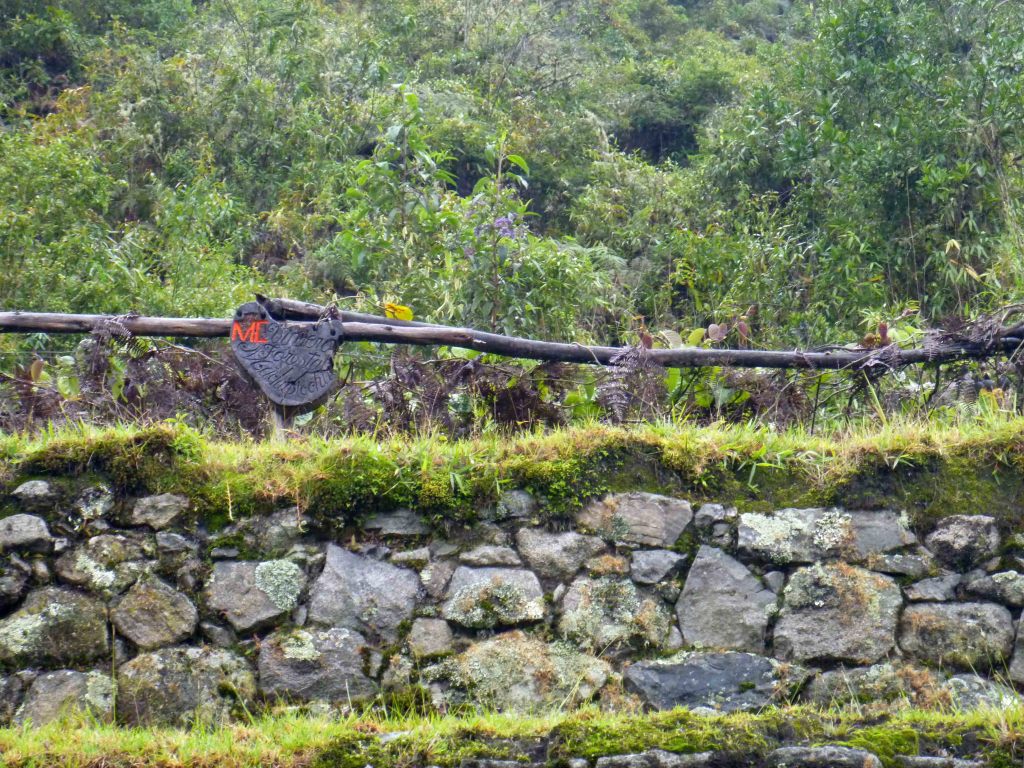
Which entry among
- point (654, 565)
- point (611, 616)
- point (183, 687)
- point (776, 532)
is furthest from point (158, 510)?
point (776, 532)

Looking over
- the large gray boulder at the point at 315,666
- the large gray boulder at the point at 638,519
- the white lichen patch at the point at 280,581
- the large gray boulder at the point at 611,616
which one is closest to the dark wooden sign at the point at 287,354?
the white lichen patch at the point at 280,581

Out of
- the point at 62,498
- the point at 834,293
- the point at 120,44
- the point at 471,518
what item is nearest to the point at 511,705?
the point at 471,518

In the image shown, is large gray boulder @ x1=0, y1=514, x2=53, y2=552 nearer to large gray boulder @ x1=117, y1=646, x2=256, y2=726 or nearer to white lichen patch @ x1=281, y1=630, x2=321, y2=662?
large gray boulder @ x1=117, y1=646, x2=256, y2=726

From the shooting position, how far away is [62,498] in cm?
444

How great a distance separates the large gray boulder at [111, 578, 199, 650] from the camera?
13.9 ft

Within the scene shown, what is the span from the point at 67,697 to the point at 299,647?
80cm

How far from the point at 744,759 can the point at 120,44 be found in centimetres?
1379

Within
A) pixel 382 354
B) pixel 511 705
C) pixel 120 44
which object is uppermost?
pixel 120 44

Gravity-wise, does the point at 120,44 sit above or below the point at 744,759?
above

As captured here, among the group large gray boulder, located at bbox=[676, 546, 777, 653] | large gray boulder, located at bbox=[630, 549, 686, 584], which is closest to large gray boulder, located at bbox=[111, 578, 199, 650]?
large gray boulder, located at bbox=[630, 549, 686, 584]

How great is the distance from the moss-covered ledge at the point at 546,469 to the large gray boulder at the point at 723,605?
0.92 feet

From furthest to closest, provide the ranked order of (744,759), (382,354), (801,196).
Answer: (801,196)
(382,354)
(744,759)

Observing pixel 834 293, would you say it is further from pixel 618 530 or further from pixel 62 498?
pixel 62 498

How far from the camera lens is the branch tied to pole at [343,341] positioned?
511 centimetres
